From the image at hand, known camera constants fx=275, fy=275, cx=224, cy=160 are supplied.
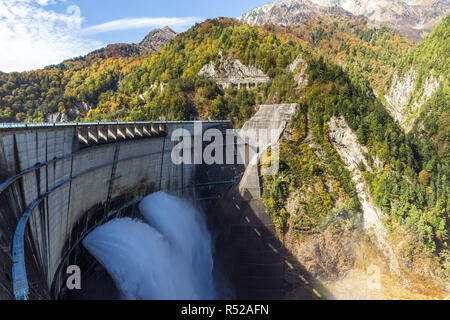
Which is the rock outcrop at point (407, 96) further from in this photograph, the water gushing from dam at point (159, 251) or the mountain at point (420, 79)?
the water gushing from dam at point (159, 251)

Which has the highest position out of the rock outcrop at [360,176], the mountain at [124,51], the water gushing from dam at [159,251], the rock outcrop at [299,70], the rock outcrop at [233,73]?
the mountain at [124,51]

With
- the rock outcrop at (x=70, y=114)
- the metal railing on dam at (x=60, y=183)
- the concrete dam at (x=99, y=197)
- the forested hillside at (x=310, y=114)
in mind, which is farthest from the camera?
the rock outcrop at (x=70, y=114)

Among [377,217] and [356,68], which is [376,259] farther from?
[356,68]

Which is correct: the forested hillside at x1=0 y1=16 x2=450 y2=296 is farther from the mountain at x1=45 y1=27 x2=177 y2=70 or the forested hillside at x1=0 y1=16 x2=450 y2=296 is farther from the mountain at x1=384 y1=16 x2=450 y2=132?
the mountain at x1=45 y1=27 x2=177 y2=70

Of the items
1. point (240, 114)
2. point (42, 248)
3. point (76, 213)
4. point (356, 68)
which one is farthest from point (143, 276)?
point (356, 68)

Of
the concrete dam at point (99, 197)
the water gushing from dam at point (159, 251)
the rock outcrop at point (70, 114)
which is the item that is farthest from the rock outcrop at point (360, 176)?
the rock outcrop at point (70, 114)

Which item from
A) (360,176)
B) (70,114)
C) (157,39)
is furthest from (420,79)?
(157,39)
